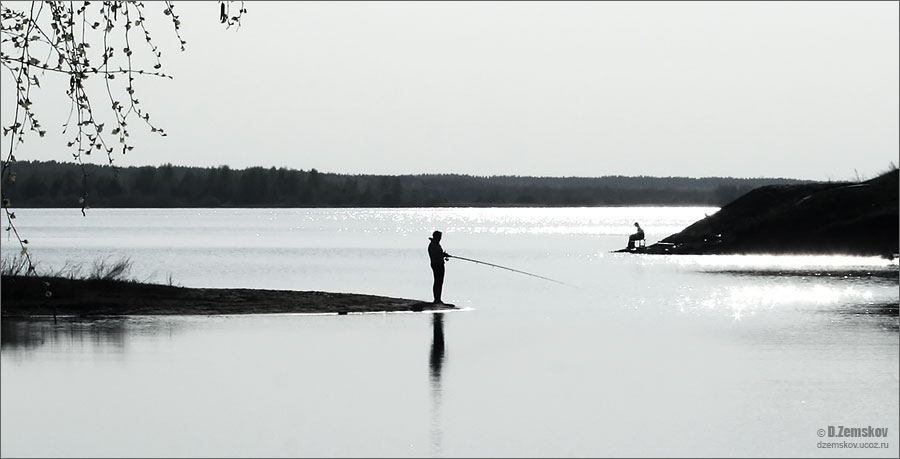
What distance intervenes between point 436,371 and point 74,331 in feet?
25.6

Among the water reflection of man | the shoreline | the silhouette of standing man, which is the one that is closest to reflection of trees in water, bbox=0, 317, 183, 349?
the shoreline

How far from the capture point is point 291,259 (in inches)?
3088

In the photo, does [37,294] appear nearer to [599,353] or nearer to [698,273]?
[599,353]

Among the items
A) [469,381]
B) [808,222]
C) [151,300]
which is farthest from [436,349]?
[808,222]

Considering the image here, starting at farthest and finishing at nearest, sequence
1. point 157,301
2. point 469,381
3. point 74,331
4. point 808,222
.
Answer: point 808,222
point 157,301
point 74,331
point 469,381

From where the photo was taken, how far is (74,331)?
74.5 ft

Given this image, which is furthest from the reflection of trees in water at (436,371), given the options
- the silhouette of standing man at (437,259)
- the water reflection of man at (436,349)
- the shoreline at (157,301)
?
the shoreline at (157,301)

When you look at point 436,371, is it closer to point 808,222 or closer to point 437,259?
point 437,259

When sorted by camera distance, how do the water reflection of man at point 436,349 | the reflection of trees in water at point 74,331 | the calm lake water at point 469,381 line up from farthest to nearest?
1. the reflection of trees in water at point 74,331
2. the water reflection of man at point 436,349
3. the calm lake water at point 469,381

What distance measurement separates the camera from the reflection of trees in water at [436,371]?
1246 centimetres

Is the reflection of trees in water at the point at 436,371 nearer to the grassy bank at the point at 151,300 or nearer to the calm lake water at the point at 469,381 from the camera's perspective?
the calm lake water at the point at 469,381

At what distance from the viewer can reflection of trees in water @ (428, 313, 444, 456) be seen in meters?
12.5

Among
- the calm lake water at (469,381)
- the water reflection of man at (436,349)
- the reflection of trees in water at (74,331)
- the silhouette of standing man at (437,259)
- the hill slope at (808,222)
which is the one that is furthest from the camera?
the hill slope at (808,222)

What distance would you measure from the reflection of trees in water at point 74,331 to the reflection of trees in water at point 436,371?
4.50m
